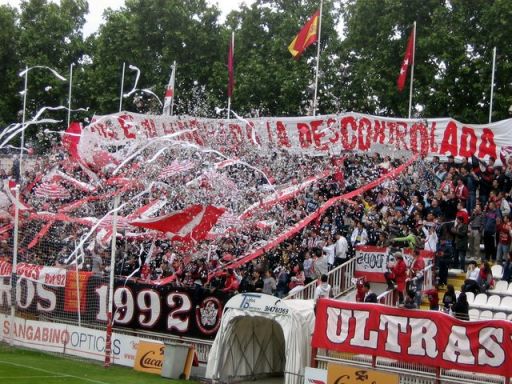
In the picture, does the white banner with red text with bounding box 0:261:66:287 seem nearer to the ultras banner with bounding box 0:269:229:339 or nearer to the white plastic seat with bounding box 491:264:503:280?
the ultras banner with bounding box 0:269:229:339

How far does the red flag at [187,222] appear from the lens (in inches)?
934

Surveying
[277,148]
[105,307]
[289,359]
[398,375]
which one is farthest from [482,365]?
[277,148]

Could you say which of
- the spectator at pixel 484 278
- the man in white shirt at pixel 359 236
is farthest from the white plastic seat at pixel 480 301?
the man in white shirt at pixel 359 236

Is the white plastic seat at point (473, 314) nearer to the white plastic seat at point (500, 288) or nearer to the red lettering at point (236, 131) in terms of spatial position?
the white plastic seat at point (500, 288)

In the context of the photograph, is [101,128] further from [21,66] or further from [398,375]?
[21,66]

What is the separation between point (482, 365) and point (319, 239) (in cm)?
894

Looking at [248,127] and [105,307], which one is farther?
[248,127]

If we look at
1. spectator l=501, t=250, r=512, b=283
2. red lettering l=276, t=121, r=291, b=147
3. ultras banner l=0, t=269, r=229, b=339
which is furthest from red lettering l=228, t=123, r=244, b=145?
spectator l=501, t=250, r=512, b=283

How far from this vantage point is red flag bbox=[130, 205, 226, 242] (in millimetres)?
23734

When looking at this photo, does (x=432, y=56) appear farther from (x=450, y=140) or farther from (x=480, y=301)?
(x=480, y=301)

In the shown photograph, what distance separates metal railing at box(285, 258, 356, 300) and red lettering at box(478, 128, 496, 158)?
19.4 ft

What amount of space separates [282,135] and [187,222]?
7.98m

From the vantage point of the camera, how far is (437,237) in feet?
77.6

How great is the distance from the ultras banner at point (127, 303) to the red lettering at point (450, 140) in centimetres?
905
